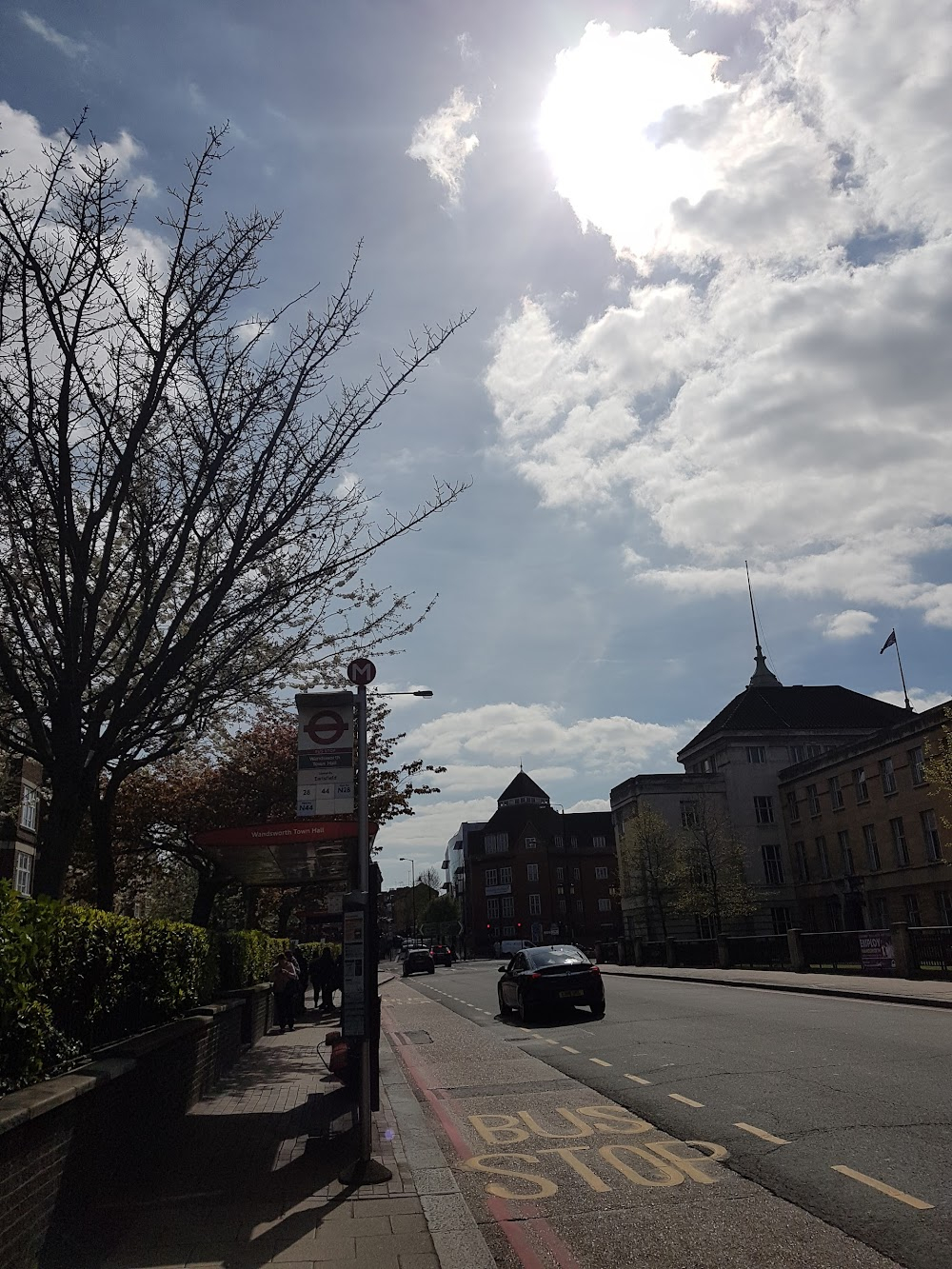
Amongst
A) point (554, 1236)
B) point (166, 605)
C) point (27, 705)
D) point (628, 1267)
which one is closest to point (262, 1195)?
point (554, 1236)

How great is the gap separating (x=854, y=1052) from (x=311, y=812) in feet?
25.5

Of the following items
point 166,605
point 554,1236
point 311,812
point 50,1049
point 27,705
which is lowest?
point 554,1236

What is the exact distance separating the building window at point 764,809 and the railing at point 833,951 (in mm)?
33731

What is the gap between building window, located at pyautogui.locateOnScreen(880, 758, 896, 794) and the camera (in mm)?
48000

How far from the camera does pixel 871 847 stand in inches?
1996

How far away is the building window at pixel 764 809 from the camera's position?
65812 millimetres

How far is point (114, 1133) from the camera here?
679cm

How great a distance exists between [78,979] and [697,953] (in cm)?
3964

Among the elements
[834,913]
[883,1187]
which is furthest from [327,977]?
[834,913]

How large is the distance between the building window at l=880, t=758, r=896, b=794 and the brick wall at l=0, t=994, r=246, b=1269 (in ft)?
148

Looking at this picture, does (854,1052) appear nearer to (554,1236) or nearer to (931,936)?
(554,1236)

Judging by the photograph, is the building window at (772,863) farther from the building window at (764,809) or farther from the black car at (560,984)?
the black car at (560,984)

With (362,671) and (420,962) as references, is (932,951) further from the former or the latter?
(420,962)

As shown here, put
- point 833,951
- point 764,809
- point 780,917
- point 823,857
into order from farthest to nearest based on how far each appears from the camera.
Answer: point 764,809 < point 780,917 < point 823,857 < point 833,951
